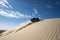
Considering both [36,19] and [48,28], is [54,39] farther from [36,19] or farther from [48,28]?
[36,19]

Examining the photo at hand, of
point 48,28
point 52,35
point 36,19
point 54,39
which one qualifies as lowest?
point 54,39

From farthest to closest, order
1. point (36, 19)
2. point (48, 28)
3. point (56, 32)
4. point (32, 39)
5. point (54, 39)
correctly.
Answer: point (36, 19), point (48, 28), point (56, 32), point (32, 39), point (54, 39)

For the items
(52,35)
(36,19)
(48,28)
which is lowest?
(52,35)

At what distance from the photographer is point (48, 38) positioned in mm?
7359

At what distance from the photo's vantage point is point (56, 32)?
8141 millimetres

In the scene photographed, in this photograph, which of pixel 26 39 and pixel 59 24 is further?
pixel 59 24

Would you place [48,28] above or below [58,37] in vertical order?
above

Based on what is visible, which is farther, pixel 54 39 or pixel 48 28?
pixel 48 28

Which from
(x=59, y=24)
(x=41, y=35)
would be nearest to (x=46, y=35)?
(x=41, y=35)

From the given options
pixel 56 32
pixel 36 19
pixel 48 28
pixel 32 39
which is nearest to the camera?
pixel 32 39

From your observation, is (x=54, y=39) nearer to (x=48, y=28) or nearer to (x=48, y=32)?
(x=48, y=32)

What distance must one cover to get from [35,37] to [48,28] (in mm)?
1512

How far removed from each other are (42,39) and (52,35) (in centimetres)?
72

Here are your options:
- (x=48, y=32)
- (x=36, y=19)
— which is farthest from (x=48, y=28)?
(x=36, y=19)
